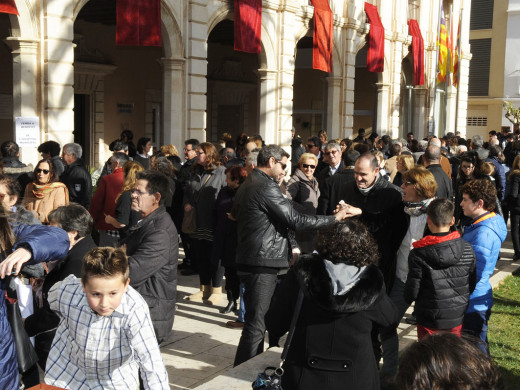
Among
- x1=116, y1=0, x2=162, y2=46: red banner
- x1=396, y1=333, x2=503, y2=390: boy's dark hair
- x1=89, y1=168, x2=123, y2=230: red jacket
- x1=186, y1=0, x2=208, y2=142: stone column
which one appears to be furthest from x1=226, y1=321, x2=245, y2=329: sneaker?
x1=186, y1=0, x2=208, y2=142: stone column

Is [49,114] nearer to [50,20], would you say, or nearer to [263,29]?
[50,20]

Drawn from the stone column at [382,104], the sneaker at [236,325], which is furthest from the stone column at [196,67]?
the stone column at [382,104]

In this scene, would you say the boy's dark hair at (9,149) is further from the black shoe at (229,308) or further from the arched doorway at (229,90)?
the arched doorway at (229,90)

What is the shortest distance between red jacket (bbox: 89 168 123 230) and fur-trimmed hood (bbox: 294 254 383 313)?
492cm

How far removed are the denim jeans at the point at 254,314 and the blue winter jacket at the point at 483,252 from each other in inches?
65.1

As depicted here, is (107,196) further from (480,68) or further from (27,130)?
(480,68)

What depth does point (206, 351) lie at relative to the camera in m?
6.59

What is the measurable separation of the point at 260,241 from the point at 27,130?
6.29 metres

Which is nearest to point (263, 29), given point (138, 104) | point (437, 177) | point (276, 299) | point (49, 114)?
point (138, 104)

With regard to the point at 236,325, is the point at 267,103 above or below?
above

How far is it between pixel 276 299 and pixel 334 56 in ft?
61.1

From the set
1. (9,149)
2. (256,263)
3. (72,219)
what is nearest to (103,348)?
(72,219)

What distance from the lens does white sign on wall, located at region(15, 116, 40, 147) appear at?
1051cm

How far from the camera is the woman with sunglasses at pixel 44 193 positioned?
7328 mm
